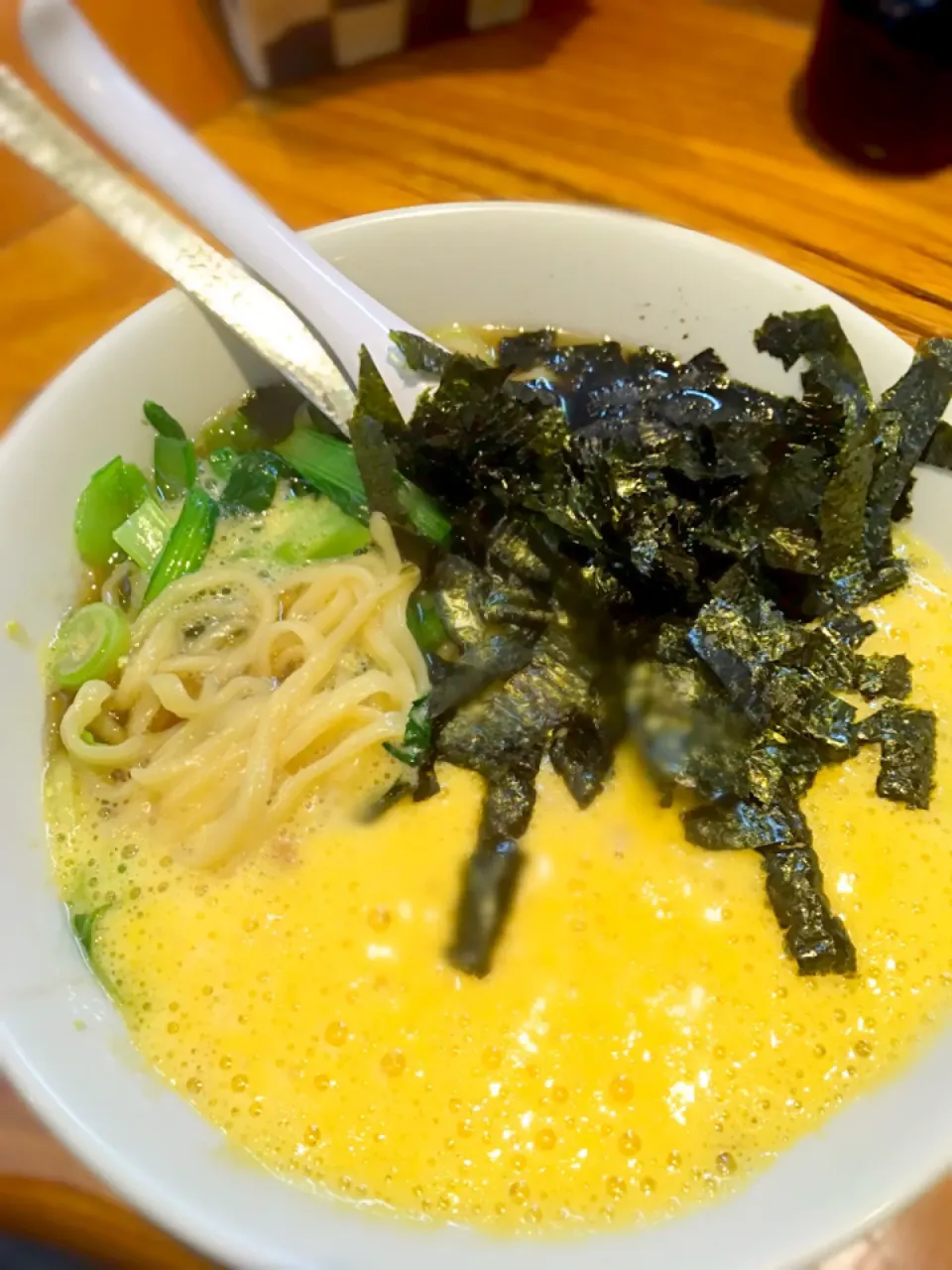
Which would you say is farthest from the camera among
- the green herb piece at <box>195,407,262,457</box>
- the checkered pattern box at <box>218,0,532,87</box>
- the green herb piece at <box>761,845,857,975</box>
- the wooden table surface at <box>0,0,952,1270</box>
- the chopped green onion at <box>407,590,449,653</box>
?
the checkered pattern box at <box>218,0,532,87</box>

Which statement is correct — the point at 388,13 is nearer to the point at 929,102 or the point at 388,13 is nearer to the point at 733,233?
the point at 733,233

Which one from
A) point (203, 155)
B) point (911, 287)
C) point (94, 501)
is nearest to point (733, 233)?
point (911, 287)

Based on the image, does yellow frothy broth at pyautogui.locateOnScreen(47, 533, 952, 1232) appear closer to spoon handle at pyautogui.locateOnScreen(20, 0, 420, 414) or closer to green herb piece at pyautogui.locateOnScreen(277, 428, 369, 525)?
green herb piece at pyautogui.locateOnScreen(277, 428, 369, 525)

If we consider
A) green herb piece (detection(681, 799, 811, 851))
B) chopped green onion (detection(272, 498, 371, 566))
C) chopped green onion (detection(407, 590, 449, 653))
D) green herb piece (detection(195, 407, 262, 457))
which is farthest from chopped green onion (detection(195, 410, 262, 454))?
green herb piece (detection(681, 799, 811, 851))

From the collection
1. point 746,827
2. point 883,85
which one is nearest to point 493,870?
point 746,827

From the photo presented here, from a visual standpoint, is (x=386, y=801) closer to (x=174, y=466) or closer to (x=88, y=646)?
(x=88, y=646)

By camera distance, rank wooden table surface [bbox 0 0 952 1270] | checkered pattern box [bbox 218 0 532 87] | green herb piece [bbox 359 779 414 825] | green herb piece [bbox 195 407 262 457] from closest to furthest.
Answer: green herb piece [bbox 359 779 414 825], green herb piece [bbox 195 407 262 457], wooden table surface [bbox 0 0 952 1270], checkered pattern box [bbox 218 0 532 87]
